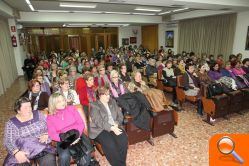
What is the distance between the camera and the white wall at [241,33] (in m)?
8.00

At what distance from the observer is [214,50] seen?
9555 millimetres

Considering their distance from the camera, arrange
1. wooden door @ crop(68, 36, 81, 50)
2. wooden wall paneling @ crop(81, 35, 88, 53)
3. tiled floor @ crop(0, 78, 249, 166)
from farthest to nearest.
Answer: wooden wall paneling @ crop(81, 35, 88, 53), wooden door @ crop(68, 36, 81, 50), tiled floor @ crop(0, 78, 249, 166)

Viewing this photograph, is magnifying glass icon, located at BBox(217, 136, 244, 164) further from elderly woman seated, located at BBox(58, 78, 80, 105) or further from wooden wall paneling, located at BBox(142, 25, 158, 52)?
wooden wall paneling, located at BBox(142, 25, 158, 52)

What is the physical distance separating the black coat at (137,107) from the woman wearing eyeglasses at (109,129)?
0.21 meters

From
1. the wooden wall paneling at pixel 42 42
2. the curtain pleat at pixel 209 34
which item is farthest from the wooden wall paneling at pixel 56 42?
the curtain pleat at pixel 209 34

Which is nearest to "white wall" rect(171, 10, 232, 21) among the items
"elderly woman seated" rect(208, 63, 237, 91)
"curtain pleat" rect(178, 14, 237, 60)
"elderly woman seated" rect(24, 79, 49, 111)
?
"curtain pleat" rect(178, 14, 237, 60)

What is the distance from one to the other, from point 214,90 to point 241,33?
214 inches

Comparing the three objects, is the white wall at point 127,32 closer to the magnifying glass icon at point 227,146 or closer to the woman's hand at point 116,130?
the woman's hand at point 116,130

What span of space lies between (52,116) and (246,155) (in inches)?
91.0

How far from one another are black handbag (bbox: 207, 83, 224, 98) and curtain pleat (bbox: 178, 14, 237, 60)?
521 cm

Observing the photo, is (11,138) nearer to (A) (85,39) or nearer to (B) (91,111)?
(B) (91,111)

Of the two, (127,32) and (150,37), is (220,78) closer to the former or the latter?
(150,37)

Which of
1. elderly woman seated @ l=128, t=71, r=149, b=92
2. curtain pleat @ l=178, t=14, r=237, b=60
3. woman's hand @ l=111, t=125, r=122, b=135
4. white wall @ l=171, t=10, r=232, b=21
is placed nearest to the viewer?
woman's hand @ l=111, t=125, r=122, b=135

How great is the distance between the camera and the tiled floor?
3.10 metres
